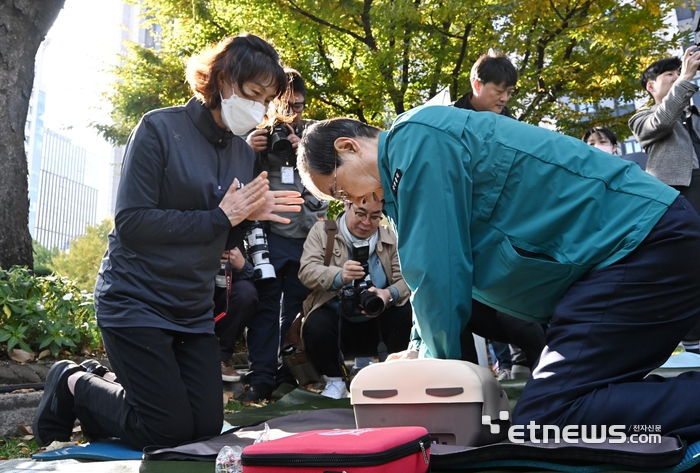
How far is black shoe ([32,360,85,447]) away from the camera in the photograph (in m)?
3.00

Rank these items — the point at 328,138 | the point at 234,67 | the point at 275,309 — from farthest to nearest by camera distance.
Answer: the point at 275,309 < the point at 234,67 < the point at 328,138

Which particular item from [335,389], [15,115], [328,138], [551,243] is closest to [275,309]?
[335,389]

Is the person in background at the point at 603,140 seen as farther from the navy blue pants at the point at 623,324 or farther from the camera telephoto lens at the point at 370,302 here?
the navy blue pants at the point at 623,324

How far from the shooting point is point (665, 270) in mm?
2123

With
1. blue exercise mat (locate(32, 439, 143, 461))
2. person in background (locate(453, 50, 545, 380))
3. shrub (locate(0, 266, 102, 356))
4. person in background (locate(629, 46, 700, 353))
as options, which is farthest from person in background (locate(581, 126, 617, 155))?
blue exercise mat (locate(32, 439, 143, 461))

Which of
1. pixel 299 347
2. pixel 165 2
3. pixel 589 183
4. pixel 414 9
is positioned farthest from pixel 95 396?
pixel 165 2

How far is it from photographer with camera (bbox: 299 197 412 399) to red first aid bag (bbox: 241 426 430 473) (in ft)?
8.06

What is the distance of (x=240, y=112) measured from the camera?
302cm

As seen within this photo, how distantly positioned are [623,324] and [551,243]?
319mm

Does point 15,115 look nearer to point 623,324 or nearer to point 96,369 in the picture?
point 96,369

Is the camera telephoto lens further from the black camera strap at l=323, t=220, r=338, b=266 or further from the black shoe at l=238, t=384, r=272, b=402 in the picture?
the black shoe at l=238, t=384, r=272, b=402

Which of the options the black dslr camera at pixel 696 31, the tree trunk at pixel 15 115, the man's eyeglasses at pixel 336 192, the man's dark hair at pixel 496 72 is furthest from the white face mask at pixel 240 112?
the black dslr camera at pixel 696 31

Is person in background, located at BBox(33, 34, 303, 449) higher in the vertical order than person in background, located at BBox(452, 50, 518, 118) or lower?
lower

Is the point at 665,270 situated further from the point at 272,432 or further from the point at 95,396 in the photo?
the point at 95,396
